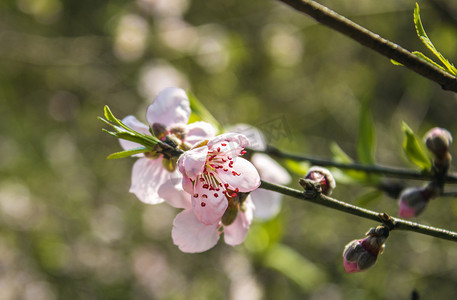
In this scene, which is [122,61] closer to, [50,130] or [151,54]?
[151,54]

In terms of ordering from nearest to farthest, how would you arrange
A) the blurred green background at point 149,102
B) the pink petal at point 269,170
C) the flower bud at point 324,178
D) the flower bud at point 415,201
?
1. the flower bud at point 324,178
2. the flower bud at point 415,201
3. the pink petal at point 269,170
4. the blurred green background at point 149,102

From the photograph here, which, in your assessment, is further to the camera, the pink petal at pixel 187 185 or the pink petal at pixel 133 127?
the pink petal at pixel 133 127

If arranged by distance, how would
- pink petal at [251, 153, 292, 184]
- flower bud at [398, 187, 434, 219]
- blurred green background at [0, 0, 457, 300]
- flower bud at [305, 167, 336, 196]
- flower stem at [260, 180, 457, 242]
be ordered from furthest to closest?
blurred green background at [0, 0, 457, 300] → pink petal at [251, 153, 292, 184] → flower bud at [398, 187, 434, 219] → flower bud at [305, 167, 336, 196] → flower stem at [260, 180, 457, 242]

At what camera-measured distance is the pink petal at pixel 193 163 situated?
61cm

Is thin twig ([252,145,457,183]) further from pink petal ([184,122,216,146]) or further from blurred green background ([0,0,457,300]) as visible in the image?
blurred green background ([0,0,457,300])

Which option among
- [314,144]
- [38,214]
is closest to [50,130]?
[38,214]

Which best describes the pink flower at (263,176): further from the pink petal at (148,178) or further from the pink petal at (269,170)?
the pink petal at (148,178)

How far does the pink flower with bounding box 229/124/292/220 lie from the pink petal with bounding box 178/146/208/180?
0.99 ft

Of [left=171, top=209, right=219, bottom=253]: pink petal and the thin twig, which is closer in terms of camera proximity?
[left=171, top=209, right=219, bottom=253]: pink petal

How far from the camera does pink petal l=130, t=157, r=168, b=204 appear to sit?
792 millimetres

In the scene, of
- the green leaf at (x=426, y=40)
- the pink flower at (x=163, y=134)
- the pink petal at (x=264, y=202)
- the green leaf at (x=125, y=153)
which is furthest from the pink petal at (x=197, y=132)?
the green leaf at (x=426, y=40)

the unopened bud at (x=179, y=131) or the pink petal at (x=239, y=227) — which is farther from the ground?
the unopened bud at (x=179, y=131)

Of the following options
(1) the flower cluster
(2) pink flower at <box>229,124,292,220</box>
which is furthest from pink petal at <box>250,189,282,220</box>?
(1) the flower cluster

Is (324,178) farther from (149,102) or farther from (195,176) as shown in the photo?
(149,102)
